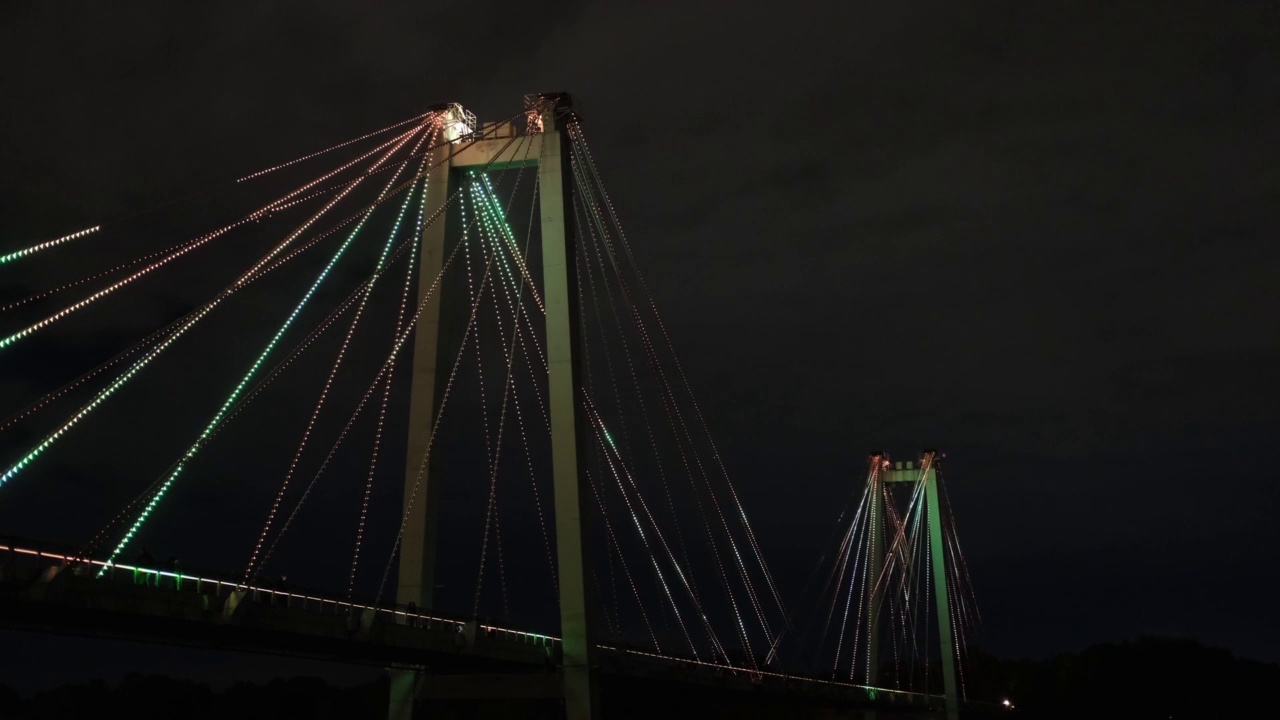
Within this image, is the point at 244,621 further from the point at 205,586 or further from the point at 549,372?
the point at 549,372

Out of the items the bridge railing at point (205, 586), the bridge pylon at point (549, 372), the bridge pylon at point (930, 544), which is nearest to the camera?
the bridge railing at point (205, 586)

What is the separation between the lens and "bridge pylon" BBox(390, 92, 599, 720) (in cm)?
2991

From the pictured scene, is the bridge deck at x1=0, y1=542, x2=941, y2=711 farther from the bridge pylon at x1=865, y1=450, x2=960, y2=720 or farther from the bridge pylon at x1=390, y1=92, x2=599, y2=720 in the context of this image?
the bridge pylon at x1=865, y1=450, x2=960, y2=720

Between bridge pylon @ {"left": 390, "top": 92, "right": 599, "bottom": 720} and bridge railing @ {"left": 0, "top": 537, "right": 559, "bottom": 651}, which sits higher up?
bridge pylon @ {"left": 390, "top": 92, "right": 599, "bottom": 720}

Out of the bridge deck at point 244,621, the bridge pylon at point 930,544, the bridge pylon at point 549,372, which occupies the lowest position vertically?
the bridge deck at point 244,621

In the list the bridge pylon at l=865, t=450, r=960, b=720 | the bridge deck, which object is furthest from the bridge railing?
the bridge pylon at l=865, t=450, r=960, b=720

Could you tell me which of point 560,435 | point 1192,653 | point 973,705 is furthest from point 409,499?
point 1192,653

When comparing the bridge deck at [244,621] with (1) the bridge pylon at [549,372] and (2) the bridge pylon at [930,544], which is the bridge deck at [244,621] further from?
(2) the bridge pylon at [930,544]

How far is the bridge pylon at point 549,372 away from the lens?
98.1 ft

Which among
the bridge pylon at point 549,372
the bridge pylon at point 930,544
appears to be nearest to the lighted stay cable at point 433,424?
the bridge pylon at point 549,372

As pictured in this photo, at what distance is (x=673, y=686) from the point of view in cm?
4162

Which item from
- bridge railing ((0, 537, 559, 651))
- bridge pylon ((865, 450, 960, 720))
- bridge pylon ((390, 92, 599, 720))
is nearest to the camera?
bridge railing ((0, 537, 559, 651))

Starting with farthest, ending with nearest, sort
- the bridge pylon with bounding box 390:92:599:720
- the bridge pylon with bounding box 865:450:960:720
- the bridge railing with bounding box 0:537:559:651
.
Result: the bridge pylon with bounding box 865:450:960:720, the bridge pylon with bounding box 390:92:599:720, the bridge railing with bounding box 0:537:559:651

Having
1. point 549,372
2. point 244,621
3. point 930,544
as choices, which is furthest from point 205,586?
point 930,544
